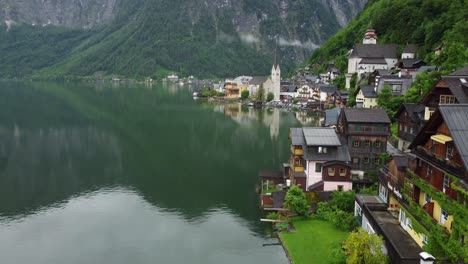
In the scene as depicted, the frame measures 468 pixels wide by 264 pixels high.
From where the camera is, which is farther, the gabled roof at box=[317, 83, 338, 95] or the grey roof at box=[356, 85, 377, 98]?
the gabled roof at box=[317, 83, 338, 95]

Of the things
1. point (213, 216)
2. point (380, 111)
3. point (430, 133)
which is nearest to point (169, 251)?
point (213, 216)

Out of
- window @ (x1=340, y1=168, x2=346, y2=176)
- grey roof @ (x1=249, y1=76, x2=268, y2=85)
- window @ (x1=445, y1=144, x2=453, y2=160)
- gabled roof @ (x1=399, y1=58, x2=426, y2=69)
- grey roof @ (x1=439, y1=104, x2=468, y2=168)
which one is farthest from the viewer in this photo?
grey roof @ (x1=249, y1=76, x2=268, y2=85)

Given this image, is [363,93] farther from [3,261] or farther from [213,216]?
[3,261]

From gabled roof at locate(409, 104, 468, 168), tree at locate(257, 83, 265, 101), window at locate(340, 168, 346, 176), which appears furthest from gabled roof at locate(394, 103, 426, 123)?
tree at locate(257, 83, 265, 101)

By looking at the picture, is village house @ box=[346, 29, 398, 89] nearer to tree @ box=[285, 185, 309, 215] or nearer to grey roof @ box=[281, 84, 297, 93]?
grey roof @ box=[281, 84, 297, 93]

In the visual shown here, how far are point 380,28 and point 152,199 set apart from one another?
223ft

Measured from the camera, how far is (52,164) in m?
41.0

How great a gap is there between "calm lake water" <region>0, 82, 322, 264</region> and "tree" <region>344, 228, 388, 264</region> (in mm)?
5036

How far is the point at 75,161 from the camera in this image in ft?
139

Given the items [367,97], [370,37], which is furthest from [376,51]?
[367,97]

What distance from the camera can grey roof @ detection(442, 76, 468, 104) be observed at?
21.6 m

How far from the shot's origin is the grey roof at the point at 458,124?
13.1 metres

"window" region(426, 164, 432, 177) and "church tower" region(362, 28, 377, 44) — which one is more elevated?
"church tower" region(362, 28, 377, 44)

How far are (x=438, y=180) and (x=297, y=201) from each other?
1033 centimetres
